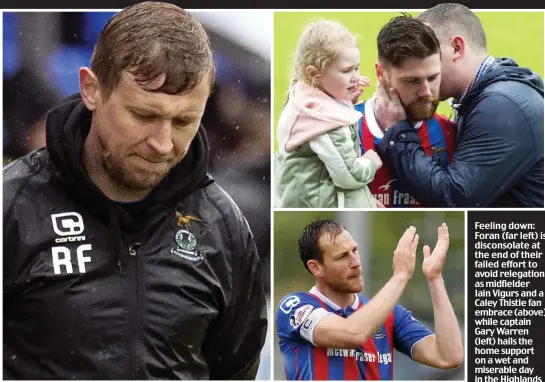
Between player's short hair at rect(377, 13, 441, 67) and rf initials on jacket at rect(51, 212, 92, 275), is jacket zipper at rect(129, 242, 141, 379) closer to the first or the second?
rf initials on jacket at rect(51, 212, 92, 275)

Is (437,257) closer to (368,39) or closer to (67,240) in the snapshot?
(368,39)

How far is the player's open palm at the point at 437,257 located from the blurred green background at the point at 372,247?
0.03 m

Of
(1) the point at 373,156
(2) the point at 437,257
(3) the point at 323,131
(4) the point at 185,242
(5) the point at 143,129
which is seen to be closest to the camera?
(5) the point at 143,129

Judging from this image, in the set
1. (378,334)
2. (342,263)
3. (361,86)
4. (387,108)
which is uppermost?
(361,86)

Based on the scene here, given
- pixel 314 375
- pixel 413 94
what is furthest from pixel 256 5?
pixel 314 375

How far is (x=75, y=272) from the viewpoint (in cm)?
429

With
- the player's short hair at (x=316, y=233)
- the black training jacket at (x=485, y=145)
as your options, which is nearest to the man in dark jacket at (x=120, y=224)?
the player's short hair at (x=316, y=233)

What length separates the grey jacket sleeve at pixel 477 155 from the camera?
15.3 ft

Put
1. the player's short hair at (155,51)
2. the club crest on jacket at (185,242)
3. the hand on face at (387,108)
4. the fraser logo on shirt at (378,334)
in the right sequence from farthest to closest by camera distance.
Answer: the fraser logo on shirt at (378,334) < the hand on face at (387,108) < the club crest on jacket at (185,242) < the player's short hair at (155,51)

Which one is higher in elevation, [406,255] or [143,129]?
[143,129]

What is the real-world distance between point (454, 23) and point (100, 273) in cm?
225

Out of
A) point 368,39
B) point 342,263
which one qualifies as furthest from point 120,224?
point 368,39

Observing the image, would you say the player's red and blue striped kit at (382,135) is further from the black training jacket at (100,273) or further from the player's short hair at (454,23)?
the black training jacket at (100,273)

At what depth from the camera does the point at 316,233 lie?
482 cm
